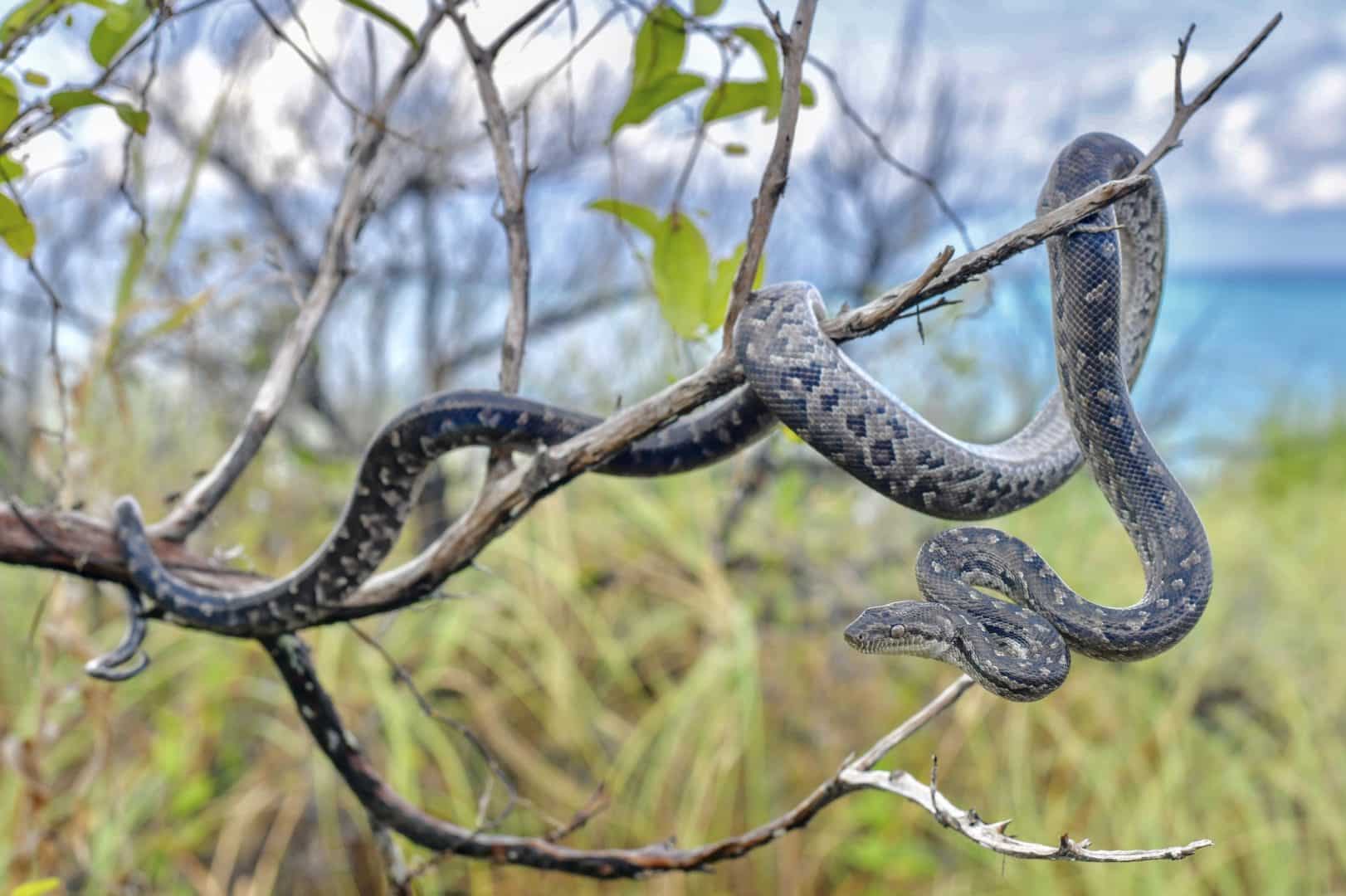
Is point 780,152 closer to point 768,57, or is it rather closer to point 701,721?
point 768,57

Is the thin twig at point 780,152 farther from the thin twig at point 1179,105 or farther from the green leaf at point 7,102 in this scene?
the green leaf at point 7,102

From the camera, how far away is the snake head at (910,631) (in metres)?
1.43

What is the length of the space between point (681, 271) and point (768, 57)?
42cm

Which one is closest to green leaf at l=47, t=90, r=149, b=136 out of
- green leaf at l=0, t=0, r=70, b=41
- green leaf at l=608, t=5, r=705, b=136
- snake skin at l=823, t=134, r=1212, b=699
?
green leaf at l=0, t=0, r=70, b=41

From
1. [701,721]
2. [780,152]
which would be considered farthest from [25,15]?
[701,721]

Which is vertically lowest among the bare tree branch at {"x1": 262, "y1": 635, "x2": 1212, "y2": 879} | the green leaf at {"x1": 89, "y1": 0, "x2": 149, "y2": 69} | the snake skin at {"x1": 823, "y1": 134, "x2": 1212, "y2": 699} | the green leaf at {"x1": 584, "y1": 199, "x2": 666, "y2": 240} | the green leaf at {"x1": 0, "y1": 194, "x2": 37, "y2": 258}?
the bare tree branch at {"x1": 262, "y1": 635, "x2": 1212, "y2": 879}

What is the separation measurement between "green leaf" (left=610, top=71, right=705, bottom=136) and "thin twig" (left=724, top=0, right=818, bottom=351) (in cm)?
41

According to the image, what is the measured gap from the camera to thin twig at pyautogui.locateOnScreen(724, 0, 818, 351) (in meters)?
1.37

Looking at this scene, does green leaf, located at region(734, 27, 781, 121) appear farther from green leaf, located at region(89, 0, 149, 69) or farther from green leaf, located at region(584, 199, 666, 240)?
green leaf, located at region(89, 0, 149, 69)

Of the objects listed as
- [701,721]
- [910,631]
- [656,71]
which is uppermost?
[656,71]

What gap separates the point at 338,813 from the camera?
185 inches

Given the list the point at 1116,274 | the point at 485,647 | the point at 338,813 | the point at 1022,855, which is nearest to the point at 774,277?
the point at 485,647

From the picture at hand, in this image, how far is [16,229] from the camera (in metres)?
1.74

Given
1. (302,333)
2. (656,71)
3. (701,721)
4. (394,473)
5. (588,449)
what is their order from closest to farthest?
(588,449) → (656,71) → (394,473) → (302,333) → (701,721)
